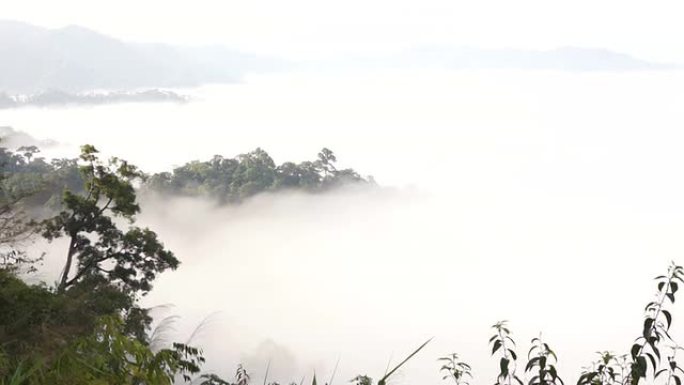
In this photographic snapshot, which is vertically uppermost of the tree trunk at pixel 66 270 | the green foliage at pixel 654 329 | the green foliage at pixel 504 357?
the tree trunk at pixel 66 270

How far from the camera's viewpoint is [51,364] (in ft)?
9.57

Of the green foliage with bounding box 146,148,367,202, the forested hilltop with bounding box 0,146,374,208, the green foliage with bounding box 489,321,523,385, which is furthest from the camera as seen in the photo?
the green foliage with bounding box 146,148,367,202

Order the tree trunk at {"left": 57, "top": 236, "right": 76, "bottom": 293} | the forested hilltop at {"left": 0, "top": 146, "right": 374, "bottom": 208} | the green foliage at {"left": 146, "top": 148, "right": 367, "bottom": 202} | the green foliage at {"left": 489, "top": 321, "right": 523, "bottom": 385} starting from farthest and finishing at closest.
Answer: the green foliage at {"left": 146, "top": 148, "right": 367, "bottom": 202}
the forested hilltop at {"left": 0, "top": 146, "right": 374, "bottom": 208}
the tree trunk at {"left": 57, "top": 236, "right": 76, "bottom": 293}
the green foliage at {"left": 489, "top": 321, "right": 523, "bottom": 385}

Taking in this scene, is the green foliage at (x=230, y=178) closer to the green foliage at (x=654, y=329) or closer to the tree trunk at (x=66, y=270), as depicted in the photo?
the tree trunk at (x=66, y=270)

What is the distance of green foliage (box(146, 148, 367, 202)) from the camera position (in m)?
71.3

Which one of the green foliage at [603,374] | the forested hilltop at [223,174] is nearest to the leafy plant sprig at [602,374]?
the green foliage at [603,374]

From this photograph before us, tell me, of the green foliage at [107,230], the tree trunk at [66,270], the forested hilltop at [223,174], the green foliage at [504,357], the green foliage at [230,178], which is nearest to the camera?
the green foliage at [504,357]

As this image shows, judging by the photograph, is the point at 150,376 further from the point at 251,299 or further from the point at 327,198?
the point at 327,198

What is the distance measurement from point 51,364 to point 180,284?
7429 cm

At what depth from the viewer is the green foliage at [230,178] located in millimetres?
71312

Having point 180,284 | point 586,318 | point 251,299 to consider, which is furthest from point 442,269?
point 180,284

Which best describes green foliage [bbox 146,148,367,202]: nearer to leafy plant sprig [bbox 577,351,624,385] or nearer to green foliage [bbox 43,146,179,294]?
green foliage [bbox 43,146,179,294]

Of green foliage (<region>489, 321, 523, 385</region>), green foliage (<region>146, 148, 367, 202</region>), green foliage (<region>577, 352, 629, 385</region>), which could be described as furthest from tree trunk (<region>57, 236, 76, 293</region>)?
green foliage (<region>146, 148, 367, 202</region>)

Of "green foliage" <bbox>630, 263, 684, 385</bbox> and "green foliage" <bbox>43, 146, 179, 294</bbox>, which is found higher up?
"green foliage" <bbox>43, 146, 179, 294</bbox>
